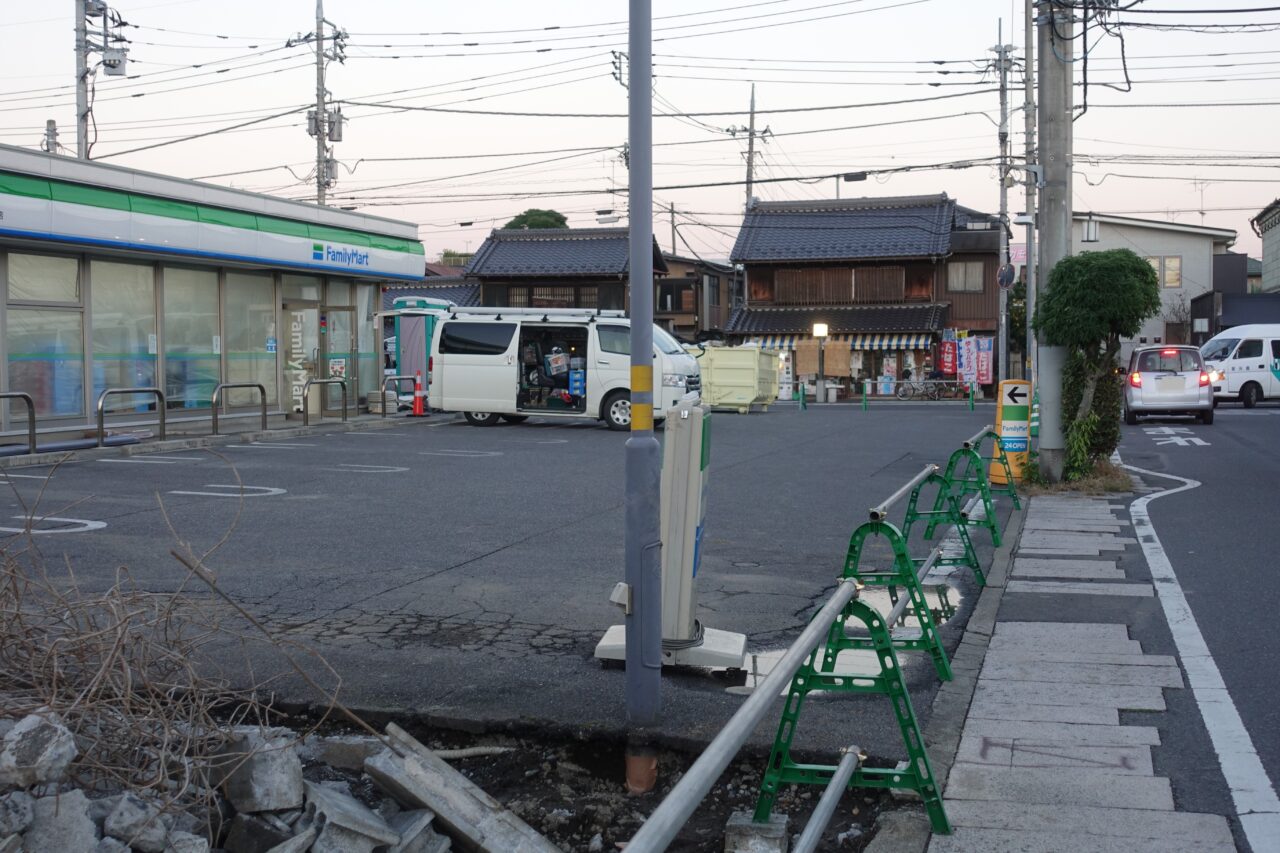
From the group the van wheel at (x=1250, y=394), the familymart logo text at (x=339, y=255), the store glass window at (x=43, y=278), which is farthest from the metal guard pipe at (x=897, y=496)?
the van wheel at (x=1250, y=394)

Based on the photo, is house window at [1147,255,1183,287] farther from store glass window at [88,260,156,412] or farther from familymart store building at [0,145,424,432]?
store glass window at [88,260,156,412]

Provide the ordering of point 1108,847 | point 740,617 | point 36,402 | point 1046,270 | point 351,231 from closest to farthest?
point 1108,847, point 740,617, point 1046,270, point 36,402, point 351,231

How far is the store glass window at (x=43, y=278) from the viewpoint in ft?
54.8

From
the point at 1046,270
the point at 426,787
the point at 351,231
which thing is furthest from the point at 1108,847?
the point at 351,231

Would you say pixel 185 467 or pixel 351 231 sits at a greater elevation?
pixel 351 231

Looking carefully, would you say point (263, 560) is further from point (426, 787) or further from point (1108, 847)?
point (1108, 847)

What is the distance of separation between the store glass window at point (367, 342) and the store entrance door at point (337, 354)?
191 mm

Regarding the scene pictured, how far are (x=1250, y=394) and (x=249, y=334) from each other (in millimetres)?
26369

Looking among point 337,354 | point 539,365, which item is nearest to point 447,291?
point 337,354

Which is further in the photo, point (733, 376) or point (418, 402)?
point (733, 376)

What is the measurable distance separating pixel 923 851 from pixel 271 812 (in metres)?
2.09

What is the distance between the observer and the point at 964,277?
46969 millimetres

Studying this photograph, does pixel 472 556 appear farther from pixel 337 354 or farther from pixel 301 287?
pixel 337 354

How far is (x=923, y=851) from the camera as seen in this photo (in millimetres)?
3932
